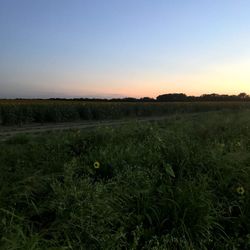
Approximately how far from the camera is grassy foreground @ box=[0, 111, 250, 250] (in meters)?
4.29

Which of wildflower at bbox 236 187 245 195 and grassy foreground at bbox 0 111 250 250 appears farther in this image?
wildflower at bbox 236 187 245 195

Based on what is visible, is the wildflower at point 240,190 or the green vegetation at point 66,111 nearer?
the wildflower at point 240,190

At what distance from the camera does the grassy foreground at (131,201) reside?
429 centimetres

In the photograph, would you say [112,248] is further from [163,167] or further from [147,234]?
[163,167]

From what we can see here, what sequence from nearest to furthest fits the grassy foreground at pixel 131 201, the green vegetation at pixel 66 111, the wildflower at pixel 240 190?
the grassy foreground at pixel 131 201 → the wildflower at pixel 240 190 → the green vegetation at pixel 66 111

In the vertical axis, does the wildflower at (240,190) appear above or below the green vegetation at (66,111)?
above

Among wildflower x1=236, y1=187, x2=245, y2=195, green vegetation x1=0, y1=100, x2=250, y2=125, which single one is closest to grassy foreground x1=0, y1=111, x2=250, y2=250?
wildflower x1=236, y1=187, x2=245, y2=195

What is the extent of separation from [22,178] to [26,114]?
2412 centimetres

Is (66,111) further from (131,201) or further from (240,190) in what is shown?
(131,201)

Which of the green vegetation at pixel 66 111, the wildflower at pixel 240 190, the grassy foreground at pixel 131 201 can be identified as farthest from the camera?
the green vegetation at pixel 66 111

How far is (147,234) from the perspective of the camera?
465 cm

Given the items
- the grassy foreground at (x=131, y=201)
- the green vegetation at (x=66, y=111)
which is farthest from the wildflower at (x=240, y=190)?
the green vegetation at (x=66, y=111)

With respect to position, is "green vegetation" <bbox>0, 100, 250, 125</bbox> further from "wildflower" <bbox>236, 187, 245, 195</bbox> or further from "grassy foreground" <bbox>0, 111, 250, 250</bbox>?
"wildflower" <bbox>236, 187, 245, 195</bbox>

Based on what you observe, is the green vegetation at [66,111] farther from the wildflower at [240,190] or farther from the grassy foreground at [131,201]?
the wildflower at [240,190]
